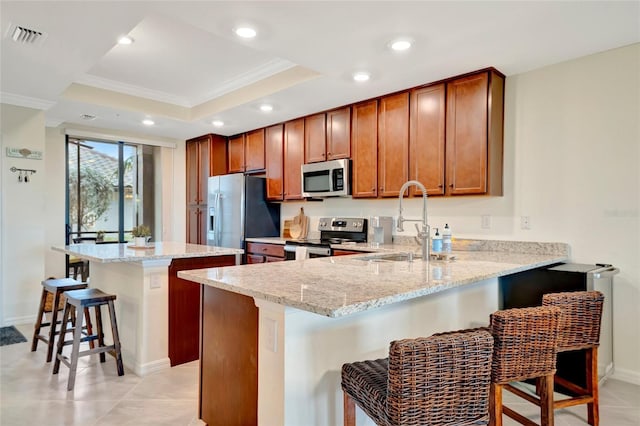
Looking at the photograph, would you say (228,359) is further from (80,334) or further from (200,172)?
(200,172)

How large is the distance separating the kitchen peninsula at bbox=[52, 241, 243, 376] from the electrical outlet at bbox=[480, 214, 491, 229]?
2211 mm

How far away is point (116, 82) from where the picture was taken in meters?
4.16

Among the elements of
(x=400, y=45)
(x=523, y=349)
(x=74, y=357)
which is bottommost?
(x=74, y=357)

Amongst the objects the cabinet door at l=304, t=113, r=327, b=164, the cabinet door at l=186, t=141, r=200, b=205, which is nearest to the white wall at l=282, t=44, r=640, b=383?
the cabinet door at l=304, t=113, r=327, b=164

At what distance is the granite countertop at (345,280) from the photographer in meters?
1.29

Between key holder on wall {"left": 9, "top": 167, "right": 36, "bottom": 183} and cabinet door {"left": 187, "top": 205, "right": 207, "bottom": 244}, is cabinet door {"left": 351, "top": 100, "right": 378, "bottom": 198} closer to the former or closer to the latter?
cabinet door {"left": 187, "top": 205, "right": 207, "bottom": 244}

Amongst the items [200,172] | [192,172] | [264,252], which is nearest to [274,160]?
[264,252]

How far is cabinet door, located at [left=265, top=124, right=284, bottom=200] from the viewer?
4867 millimetres

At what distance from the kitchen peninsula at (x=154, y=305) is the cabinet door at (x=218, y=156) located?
2.60 m

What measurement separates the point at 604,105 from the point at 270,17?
2.43 m

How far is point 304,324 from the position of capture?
58.1 inches

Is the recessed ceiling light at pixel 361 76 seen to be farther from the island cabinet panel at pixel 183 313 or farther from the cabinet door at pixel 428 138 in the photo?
the island cabinet panel at pixel 183 313

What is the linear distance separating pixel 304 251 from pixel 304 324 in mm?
2526

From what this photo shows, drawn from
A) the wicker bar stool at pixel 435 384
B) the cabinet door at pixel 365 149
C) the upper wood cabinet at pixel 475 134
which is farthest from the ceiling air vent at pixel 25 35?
the upper wood cabinet at pixel 475 134
